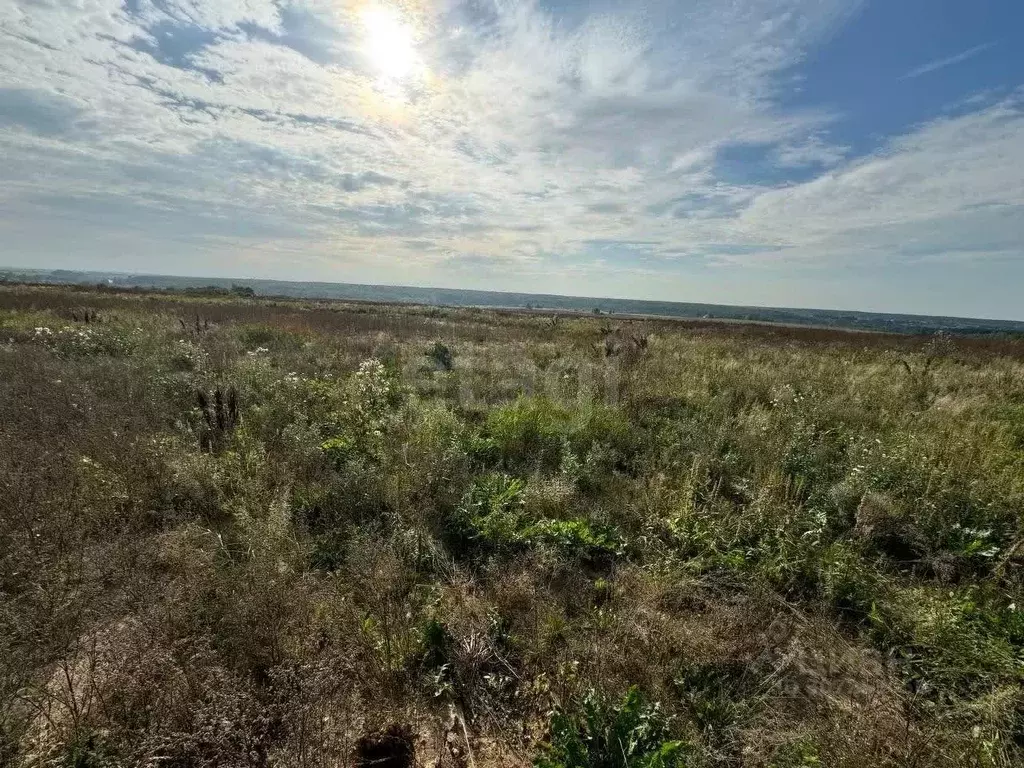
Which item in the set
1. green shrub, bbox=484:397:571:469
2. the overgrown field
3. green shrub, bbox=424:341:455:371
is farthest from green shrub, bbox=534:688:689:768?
green shrub, bbox=424:341:455:371

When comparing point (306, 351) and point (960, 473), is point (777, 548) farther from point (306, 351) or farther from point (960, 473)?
point (306, 351)

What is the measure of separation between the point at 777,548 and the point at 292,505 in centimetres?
443

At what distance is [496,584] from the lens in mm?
3631

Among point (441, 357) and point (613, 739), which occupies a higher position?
point (441, 357)

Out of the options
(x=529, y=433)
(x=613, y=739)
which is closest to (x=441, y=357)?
(x=529, y=433)

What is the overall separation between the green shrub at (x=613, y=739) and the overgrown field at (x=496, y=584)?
0.01 meters

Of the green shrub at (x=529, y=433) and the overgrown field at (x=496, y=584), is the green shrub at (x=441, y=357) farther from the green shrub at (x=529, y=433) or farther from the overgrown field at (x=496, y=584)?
the green shrub at (x=529, y=433)

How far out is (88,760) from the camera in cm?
214

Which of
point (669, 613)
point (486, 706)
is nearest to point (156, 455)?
point (486, 706)

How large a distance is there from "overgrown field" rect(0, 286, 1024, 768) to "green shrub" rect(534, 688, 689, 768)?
0.6 inches

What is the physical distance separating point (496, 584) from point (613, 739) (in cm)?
144

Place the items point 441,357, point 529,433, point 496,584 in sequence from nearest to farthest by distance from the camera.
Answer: point 496,584
point 529,433
point 441,357

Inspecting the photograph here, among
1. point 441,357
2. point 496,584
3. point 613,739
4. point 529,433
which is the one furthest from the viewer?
point 441,357

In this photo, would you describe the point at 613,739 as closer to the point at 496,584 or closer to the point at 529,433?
the point at 496,584
